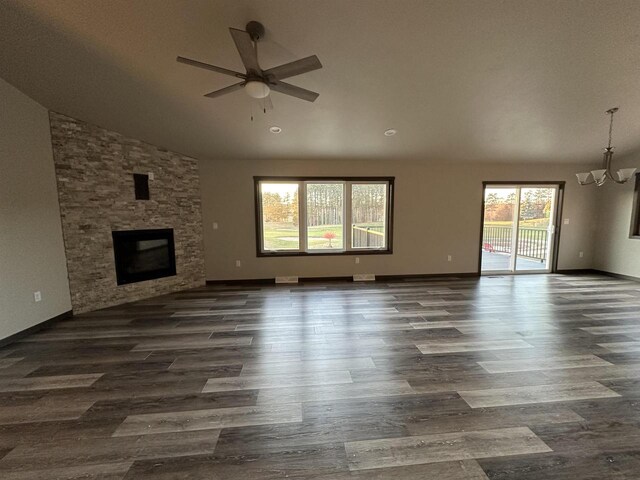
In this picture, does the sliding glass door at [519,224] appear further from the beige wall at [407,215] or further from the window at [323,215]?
the window at [323,215]

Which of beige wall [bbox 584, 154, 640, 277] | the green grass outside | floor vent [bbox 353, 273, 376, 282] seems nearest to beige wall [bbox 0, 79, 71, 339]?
the green grass outside

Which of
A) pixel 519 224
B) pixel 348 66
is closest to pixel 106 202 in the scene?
pixel 348 66

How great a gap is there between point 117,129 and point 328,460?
5.06 m

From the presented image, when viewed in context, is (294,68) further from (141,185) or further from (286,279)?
(286,279)

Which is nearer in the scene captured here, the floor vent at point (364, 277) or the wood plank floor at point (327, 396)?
the wood plank floor at point (327, 396)

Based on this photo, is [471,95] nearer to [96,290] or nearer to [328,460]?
[328,460]

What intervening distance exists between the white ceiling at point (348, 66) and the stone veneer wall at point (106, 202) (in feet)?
1.09

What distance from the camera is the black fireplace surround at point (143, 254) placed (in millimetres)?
4516

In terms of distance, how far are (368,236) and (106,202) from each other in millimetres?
4744

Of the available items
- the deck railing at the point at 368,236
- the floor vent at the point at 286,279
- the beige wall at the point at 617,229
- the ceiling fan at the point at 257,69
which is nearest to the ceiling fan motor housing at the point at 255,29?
the ceiling fan at the point at 257,69

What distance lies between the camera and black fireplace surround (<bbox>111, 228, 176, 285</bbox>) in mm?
Answer: 4516

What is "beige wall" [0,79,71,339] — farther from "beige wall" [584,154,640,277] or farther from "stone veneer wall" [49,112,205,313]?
"beige wall" [584,154,640,277]

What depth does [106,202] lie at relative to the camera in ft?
14.1

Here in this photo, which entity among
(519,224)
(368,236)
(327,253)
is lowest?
(327,253)
